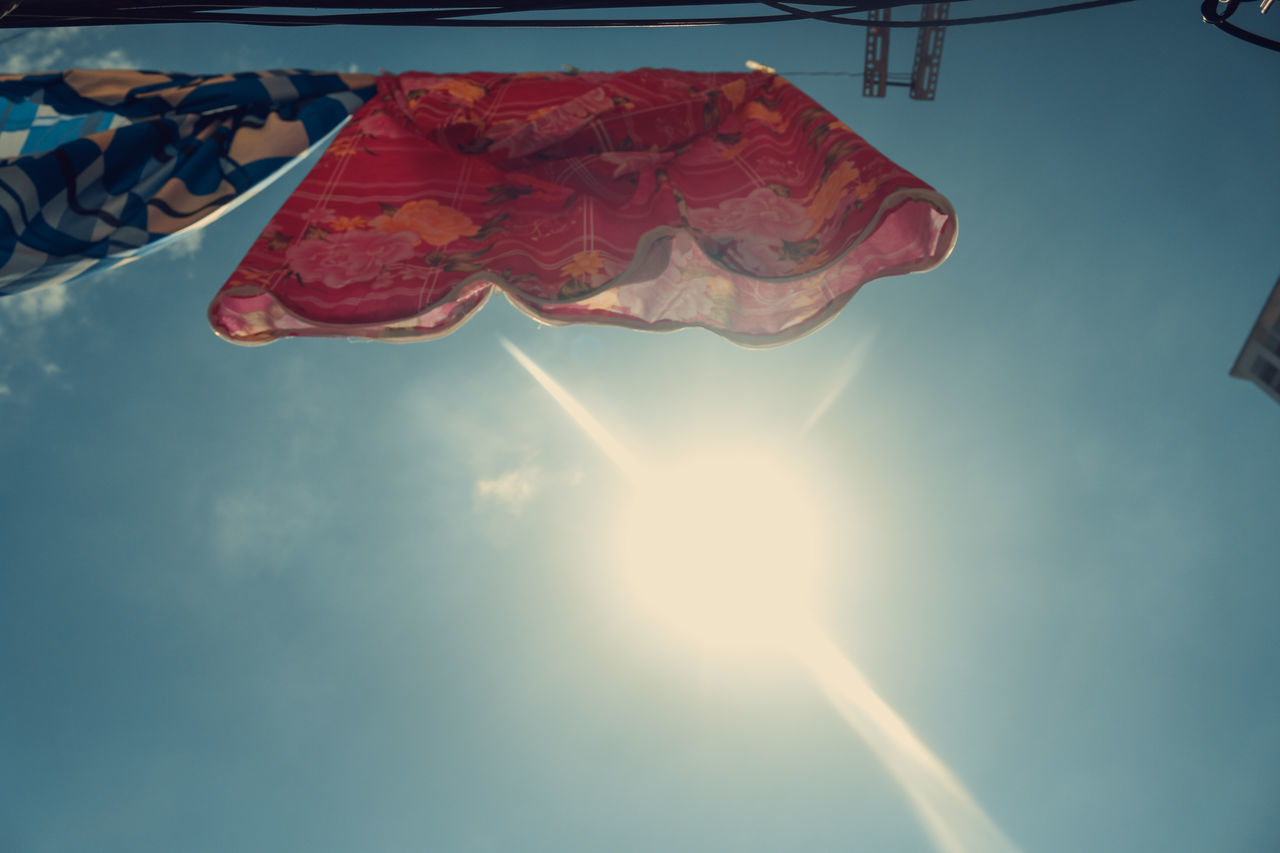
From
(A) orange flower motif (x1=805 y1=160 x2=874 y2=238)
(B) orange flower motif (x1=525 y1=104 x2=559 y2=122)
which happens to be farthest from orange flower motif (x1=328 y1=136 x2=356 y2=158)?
(A) orange flower motif (x1=805 y1=160 x2=874 y2=238)

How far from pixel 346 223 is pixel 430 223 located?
0.24 metres

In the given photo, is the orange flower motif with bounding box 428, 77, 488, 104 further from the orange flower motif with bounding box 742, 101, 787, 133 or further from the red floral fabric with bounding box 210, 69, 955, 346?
the orange flower motif with bounding box 742, 101, 787, 133

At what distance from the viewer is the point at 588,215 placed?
1586 millimetres

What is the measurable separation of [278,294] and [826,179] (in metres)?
1.45

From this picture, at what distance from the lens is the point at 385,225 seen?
1.58m

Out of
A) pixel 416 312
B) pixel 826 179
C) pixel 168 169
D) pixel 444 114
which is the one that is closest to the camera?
pixel 416 312

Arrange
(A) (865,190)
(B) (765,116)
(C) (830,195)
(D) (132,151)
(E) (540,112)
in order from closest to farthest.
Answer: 1. (A) (865,190)
2. (C) (830,195)
3. (D) (132,151)
4. (E) (540,112)
5. (B) (765,116)

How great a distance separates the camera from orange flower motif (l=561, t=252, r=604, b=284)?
4.78ft

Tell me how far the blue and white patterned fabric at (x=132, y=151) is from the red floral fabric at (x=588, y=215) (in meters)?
0.15

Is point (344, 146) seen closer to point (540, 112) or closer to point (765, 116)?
point (540, 112)

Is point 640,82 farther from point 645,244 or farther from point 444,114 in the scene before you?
point 645,244

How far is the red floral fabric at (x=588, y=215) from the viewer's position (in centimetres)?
144

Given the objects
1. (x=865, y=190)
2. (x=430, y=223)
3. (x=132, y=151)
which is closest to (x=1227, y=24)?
(x=865, y=190)

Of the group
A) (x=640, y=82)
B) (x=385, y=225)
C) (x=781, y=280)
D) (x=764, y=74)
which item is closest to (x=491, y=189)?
(x=385, y=225)
